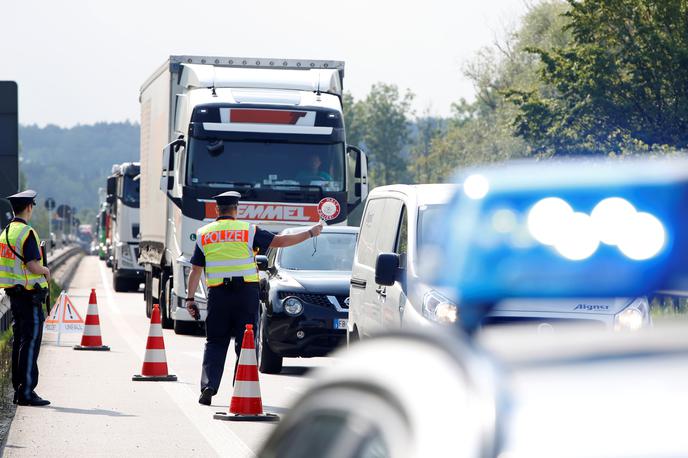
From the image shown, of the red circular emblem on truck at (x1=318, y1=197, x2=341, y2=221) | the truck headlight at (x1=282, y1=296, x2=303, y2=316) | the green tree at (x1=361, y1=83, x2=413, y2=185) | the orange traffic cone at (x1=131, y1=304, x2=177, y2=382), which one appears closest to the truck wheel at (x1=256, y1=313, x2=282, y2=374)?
the truck headlight at (x1=282, y1=296, x2=303, y2=316)

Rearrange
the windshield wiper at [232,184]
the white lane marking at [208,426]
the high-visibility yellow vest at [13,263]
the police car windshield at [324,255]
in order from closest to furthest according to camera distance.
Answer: the white lane marking at [208,426], the high-visibility yellow vest at [13,263], the police car windshield at [324,255], the windshield wiper at [232,184]

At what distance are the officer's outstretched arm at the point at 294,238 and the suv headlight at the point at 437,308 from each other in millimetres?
1597

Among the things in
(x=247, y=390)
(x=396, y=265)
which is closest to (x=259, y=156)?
(x=247, y=390)

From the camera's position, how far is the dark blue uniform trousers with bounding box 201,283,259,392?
39.2 ft

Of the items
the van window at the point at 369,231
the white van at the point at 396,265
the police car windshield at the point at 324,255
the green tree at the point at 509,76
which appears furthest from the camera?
the green tree at the point at 509,76

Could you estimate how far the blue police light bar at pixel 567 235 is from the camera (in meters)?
2.09

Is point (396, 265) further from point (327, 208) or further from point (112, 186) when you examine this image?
point (112, 186)

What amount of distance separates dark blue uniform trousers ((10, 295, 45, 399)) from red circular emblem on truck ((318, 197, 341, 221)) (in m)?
8.64

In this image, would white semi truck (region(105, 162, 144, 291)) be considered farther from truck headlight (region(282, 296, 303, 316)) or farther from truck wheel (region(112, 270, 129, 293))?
truck headlight (region(282, 296, 303, 316))

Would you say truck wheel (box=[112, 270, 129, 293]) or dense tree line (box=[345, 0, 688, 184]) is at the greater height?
dense tree line (box=[345, 0, 688, 184])

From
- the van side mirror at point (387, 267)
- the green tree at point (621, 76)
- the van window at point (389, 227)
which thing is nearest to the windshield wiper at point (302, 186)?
the van window at point (389, 227)

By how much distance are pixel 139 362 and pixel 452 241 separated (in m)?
15.5

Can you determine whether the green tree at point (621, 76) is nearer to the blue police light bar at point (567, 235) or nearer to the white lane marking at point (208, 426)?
the white lane marking at point (208, 426)

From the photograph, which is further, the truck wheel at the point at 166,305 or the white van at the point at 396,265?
the truck wheel at the point at 166,305
